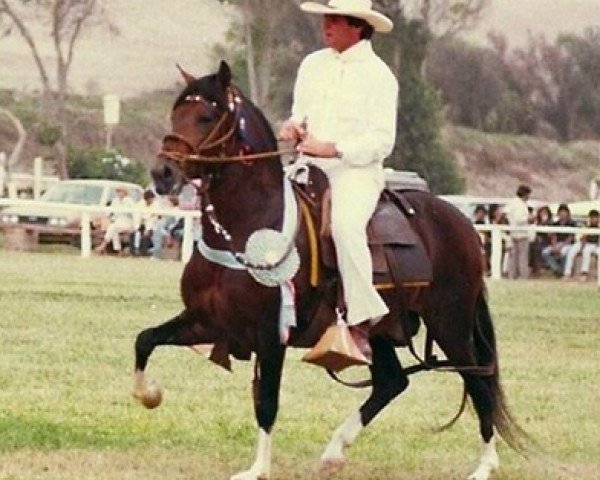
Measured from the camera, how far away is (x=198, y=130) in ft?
32.4

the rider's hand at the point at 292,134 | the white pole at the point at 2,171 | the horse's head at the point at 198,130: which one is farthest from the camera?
the white pole at the point at 2,171

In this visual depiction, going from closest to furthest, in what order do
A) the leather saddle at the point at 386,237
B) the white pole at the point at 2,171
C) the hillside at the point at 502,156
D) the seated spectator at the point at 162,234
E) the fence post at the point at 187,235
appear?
the leather saddle at the point at 386,237, the fence post at the point at 187,235, the seated spectator at the point at 162,234, the white pole at the point at 2,171, the hillside at the point at 502,156

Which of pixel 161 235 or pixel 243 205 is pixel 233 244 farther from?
pixel 161 235


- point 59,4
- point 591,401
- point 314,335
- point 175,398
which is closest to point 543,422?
point 591,401

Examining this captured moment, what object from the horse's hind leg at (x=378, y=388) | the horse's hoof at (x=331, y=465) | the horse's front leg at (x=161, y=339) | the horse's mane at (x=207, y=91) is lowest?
the horse's hoof at (x=331, y=465)

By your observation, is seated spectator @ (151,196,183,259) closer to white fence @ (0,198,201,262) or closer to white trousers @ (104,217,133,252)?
white fence @ (0,198,201,262)

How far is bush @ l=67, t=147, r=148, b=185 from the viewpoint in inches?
2110

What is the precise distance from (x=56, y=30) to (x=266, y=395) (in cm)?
5107

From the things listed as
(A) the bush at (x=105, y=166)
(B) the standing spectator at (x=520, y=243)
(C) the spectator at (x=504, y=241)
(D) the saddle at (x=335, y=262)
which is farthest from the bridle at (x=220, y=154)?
(A) the bush at (x=105, y=166)

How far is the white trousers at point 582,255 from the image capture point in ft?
115

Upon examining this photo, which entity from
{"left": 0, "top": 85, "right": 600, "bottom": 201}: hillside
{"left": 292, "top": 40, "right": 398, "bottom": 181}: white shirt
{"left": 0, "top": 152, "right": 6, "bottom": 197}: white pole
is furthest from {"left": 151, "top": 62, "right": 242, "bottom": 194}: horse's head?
{"left": 0, "top": 85, "right": 600, "bottom": 201}: hillside

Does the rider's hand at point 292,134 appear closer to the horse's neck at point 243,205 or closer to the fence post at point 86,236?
the horse's neck at point 243,205

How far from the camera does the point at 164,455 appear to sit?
11.0 metres

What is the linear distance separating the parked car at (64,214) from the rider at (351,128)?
29026 mm
